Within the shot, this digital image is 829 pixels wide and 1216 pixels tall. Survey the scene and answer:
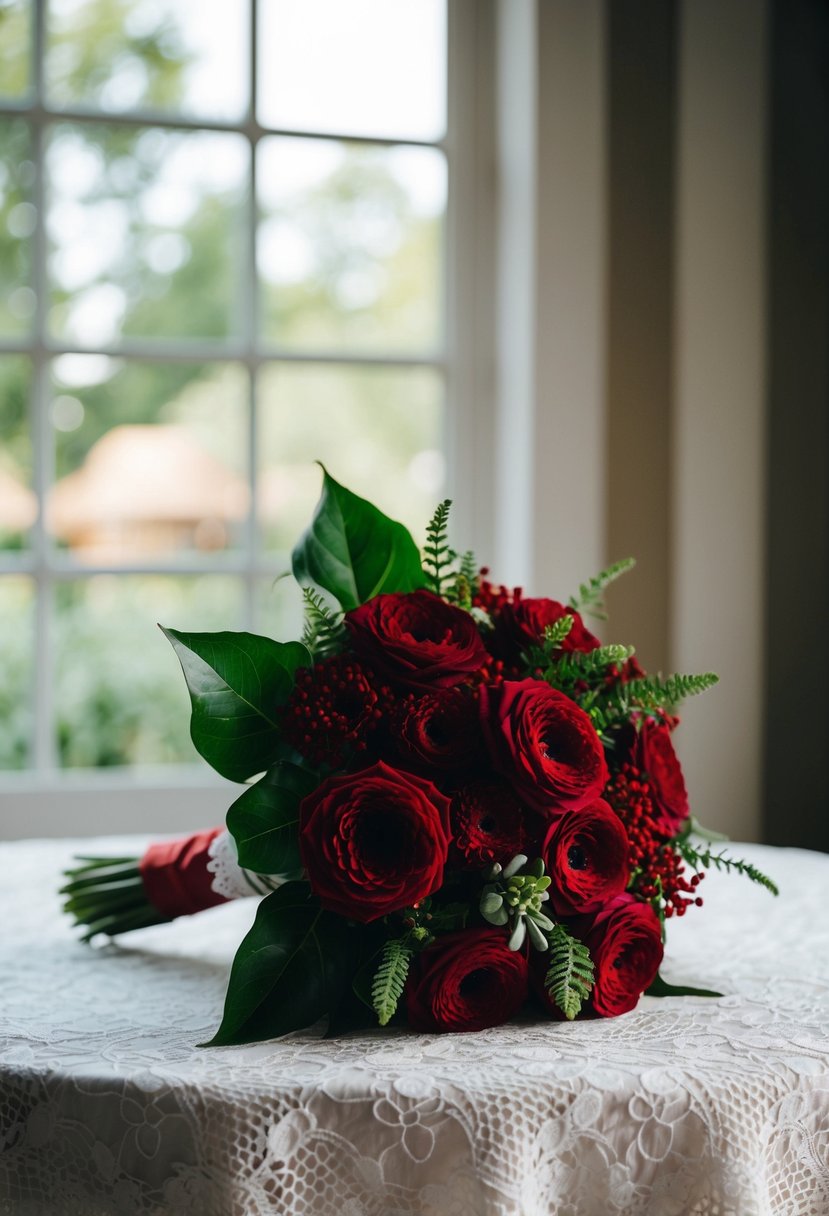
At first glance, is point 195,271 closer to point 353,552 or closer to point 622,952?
point 353,552

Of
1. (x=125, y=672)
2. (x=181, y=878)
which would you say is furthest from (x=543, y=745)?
(x=125, y=672)

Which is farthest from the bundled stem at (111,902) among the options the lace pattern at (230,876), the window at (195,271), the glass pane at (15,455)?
the glass pane at (15,455)

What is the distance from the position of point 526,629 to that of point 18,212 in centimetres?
150

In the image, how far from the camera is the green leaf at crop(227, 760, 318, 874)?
714mm

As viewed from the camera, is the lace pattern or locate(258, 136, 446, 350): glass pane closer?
the lace pattern

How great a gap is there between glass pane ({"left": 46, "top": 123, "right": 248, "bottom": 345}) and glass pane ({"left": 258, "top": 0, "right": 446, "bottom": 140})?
176 millimetres

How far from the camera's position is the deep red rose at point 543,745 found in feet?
2.27

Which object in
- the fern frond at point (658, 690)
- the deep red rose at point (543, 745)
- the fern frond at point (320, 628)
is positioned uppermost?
the fern frond at point (320, 628)

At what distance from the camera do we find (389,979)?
67cm

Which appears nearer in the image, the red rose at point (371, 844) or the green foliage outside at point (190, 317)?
the red rose at point (371, 844)

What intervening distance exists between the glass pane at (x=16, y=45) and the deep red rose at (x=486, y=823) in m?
1.64

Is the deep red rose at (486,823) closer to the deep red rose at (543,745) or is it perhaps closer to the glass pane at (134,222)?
the deep red rose at (543,745)

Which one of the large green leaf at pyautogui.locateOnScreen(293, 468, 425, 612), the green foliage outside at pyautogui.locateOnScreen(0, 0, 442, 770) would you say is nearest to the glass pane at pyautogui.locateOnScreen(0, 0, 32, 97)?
the green foliage outside at pyautogui.locateOnScreen(0, 0, 442, 770)

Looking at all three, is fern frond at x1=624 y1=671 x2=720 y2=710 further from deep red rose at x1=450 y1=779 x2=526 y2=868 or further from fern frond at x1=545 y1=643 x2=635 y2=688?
deep red rose at x1=450 y1=779 x2=526 y2=868
